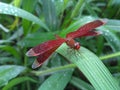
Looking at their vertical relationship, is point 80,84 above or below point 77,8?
below

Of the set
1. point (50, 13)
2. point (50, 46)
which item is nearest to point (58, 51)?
point (50, 46)

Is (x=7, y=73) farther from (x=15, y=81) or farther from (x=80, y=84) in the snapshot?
(x=80, y=84)

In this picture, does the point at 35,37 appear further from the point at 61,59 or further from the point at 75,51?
the point at 75,51

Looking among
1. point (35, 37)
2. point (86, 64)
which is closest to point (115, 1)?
point (35, 37)

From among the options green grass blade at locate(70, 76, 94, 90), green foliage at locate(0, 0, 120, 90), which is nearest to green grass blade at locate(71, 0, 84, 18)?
green foliage at locate(0, 0, 120, 90)

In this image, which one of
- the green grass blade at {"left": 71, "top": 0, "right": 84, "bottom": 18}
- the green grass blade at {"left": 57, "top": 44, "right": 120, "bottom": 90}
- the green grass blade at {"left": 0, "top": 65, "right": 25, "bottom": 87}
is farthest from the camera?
the green grass blade at {"left": 71, "top": 0, "right": 84, "bottom": 18}

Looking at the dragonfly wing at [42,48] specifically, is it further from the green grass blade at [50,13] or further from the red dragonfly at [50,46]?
the green grass blade at [50,13]

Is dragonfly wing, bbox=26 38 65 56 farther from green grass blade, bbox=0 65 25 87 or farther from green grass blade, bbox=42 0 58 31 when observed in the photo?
green grass blade, bbox=42 0 58 31

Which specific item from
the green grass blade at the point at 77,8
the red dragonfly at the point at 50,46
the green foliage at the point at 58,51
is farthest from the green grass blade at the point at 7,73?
the green grass blade at the point at 77,8
